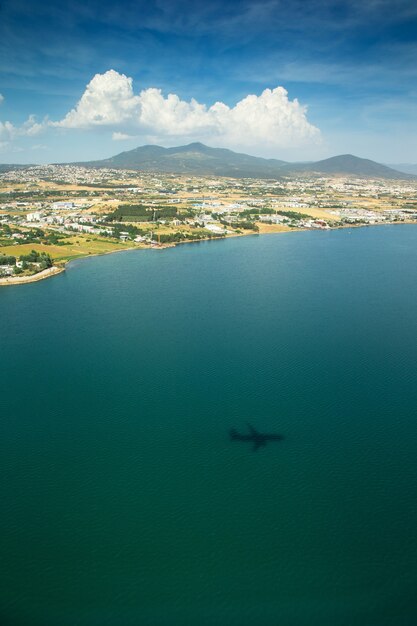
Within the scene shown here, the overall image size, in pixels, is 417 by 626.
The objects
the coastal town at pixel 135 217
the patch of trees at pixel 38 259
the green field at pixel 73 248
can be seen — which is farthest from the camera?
the coastal town at pixel 135 217

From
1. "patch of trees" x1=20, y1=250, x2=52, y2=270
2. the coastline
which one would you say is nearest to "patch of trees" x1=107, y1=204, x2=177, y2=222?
"patch of trees" x1=20, y1=250, x2=52, y2=270

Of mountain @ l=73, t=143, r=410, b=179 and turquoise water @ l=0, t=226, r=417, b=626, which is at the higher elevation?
mountain @ l=73, t=143, r=410, b=179

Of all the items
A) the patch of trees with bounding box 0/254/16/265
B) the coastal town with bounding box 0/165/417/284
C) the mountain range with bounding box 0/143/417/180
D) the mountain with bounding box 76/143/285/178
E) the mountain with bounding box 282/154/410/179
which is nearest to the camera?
the patch of trees with bounding box 0/254/16/265

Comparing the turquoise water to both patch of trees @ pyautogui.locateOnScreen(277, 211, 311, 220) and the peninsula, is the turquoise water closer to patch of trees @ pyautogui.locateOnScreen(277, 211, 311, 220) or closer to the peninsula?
the peninsula

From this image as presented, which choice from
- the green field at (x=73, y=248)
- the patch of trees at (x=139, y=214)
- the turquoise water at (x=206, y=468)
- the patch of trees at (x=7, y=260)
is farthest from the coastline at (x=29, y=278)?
the patch of trees at (x=139, y=214)

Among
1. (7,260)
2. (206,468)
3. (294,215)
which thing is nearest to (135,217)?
(294,215)

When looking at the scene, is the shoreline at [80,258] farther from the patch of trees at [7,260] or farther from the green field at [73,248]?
the patch of trees at [7,260]
